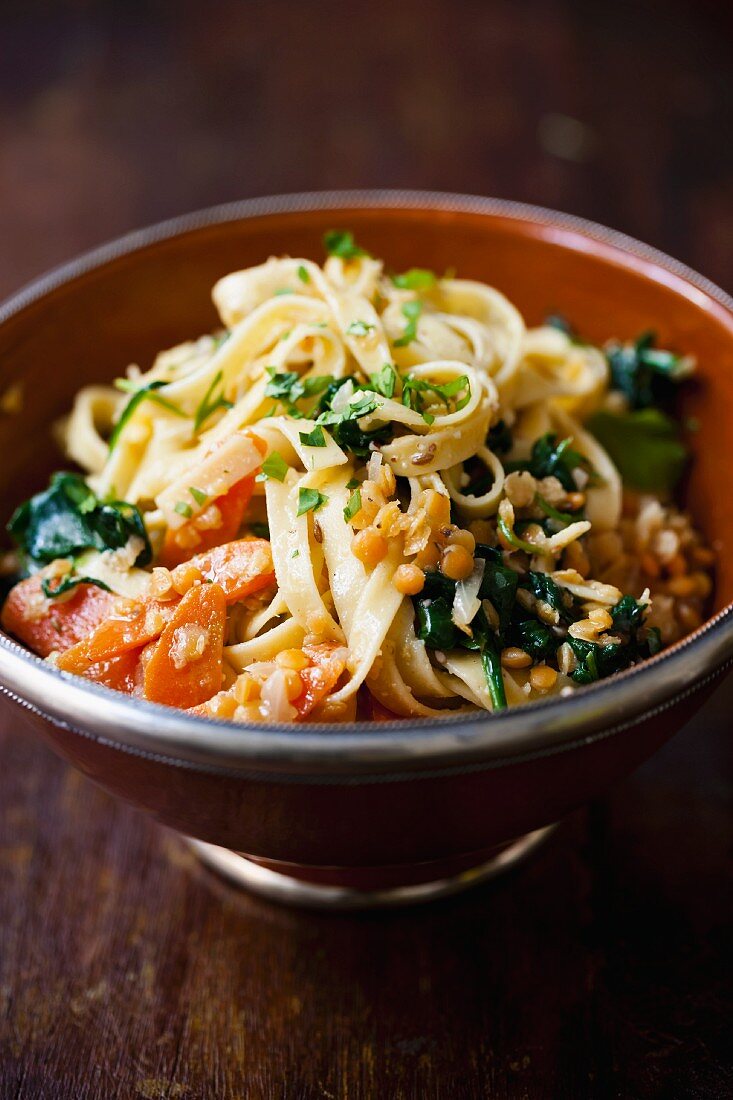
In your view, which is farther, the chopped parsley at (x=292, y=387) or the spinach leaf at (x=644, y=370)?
the spinach leaf at (x=644, y=370)

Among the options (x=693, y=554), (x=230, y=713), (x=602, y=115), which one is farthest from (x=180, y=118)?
(x=230, y=713)

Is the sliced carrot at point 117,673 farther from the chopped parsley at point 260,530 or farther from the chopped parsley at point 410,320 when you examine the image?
the chopped parsley at point 410,320

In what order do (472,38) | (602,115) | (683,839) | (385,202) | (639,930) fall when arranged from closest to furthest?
1. (639,930)
2. (683,839)
3. (385,202)
4. (602,115)
5. (472,38)

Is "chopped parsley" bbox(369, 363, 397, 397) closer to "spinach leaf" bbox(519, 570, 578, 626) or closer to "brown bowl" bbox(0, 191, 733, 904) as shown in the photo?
"spinach leaf" bbox(519, 570, 578, 626)

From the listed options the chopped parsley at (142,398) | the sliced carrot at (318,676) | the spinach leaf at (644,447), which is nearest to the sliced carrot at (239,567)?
the sliced carrot at (318,676)

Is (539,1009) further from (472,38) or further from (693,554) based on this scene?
(472,38)

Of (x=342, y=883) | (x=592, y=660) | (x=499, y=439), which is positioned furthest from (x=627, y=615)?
(x=342, y=883)

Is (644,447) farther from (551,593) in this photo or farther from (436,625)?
(436,625)
